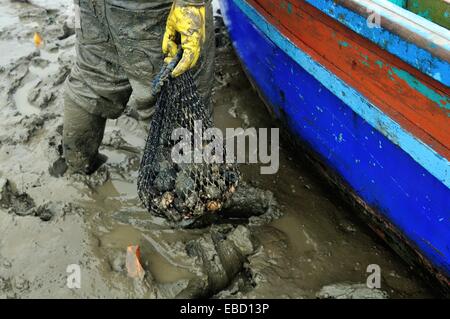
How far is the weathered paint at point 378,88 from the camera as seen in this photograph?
6.95 ft

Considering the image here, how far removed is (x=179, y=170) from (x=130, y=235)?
1.85 ft

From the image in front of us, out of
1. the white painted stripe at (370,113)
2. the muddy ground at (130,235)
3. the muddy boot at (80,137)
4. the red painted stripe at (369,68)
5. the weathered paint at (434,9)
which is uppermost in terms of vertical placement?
the weathered paint at (434,9)

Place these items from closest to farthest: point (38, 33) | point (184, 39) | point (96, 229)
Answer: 1. point (184, 39)
2. point (96, 229)
3. point (38, 33)

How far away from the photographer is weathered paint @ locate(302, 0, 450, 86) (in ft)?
6.47

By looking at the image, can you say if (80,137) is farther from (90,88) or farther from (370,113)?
(370,113)

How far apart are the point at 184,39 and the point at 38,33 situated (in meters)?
3.36

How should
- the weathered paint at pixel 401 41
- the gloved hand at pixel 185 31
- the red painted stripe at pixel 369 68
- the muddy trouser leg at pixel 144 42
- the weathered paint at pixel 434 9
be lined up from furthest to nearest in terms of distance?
the weathered paint at pixel 434 9 < the muddy trouser leg at pixel 144 42 < the gloved hand at pixel 185 31 < the red painted stripe at pixel 369 68 < the weathered paint at pixel 401 41

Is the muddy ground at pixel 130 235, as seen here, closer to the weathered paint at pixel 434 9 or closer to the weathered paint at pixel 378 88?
the weathered paint at pixel 378 88

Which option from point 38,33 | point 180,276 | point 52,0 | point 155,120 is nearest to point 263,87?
point 155,120

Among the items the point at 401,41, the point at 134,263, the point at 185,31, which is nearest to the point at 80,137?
the point at 134,263

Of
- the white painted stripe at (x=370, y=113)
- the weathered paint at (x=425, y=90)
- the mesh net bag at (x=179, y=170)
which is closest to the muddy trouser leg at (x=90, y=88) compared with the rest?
the mesh net bag at (x=179, y=170)

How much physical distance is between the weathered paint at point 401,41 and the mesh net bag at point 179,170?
846mm
